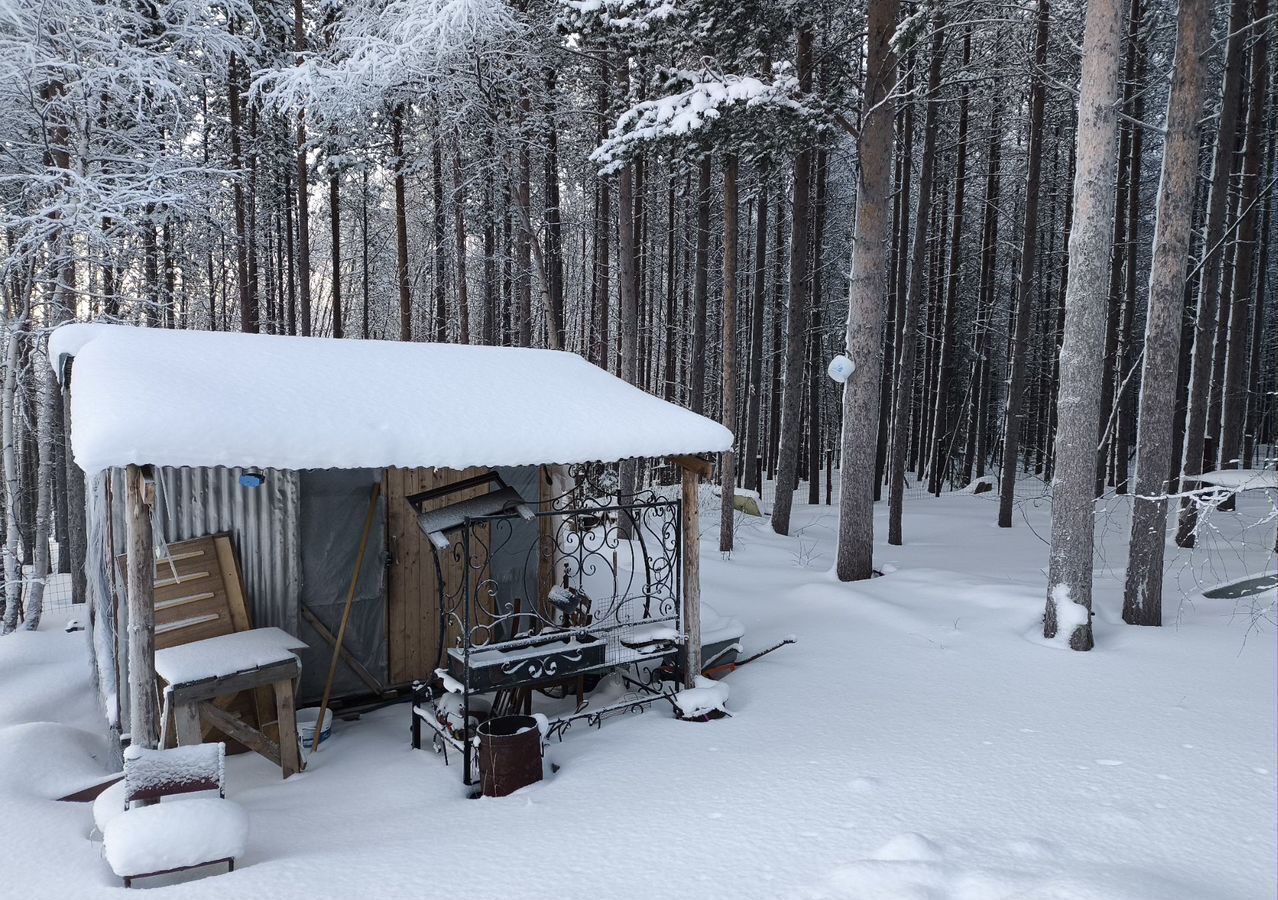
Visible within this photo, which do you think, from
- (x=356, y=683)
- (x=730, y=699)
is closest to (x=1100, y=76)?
(x=730, y=699)

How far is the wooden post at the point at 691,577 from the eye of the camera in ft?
20.4

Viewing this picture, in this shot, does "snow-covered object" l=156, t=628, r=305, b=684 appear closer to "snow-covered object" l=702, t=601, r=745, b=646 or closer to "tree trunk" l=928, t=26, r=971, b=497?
"snow-covered object" l=702, t=601, r=745, b=646

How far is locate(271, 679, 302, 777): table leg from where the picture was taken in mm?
5344

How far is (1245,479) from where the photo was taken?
6621mm

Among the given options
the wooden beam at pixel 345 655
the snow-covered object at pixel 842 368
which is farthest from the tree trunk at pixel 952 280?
the wooden beam at pixel 345 655

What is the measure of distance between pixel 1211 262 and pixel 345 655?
1290 cm

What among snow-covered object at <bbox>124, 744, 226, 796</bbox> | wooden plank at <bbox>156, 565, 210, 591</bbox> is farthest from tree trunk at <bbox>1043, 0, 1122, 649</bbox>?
wooden plank at <bbox>156, 565, 210, 591</bbox>

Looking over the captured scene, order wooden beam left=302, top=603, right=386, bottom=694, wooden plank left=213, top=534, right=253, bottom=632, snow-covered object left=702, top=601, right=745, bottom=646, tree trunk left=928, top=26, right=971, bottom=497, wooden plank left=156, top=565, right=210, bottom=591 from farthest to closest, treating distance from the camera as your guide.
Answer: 1. tree trunk left=928, top=26, right=971, bottom=497
2. snow-covered object left=702, top=601, right=745, bottom=646
3. wooden beam left=302, top=603, right=386, bottom=694
4. wooden plank left=213, top=534, right=253, bottom=632
5. wooden plank left=156, top=565, right=210, bottom=591

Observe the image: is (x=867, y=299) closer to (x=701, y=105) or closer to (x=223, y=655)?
(x=701, y=105)

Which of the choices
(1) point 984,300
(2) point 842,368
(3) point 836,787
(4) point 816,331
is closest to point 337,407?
(3) point 836,787

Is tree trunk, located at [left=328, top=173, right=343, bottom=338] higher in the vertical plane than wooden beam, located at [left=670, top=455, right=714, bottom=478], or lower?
higher

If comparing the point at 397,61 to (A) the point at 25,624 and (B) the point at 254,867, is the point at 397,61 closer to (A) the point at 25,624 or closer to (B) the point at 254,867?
(A) the point at 25,624

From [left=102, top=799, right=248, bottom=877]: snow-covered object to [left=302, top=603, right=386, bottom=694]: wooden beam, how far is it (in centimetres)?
241

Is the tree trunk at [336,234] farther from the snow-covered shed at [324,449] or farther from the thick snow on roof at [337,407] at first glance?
the thick snow on roof at [337,407]
